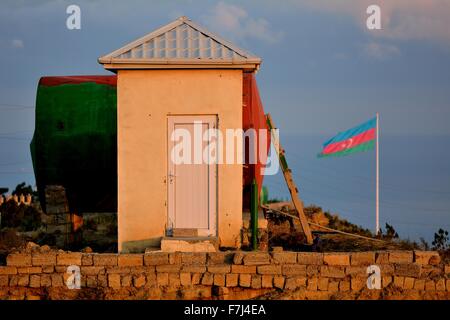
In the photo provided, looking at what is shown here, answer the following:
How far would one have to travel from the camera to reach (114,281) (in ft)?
45.7

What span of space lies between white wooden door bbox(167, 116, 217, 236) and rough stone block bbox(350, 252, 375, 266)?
122 inches

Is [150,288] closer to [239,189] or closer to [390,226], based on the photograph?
[239,189]

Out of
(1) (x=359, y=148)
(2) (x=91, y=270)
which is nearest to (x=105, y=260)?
(2) (x=91, y=270)

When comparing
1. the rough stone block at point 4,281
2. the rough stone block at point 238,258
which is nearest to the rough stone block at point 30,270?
the rough stone block at point 4,281

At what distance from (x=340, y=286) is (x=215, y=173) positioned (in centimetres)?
359

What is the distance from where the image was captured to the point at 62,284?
46.0 feet

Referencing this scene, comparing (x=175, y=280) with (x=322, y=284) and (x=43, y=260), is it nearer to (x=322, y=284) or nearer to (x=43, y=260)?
(x=43, y=260)

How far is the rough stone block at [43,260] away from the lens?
14180 millimetres

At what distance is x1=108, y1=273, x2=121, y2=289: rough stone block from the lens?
548 inches

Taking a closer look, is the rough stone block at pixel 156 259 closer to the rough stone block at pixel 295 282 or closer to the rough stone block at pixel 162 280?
the rough stone block at pixel 162 280

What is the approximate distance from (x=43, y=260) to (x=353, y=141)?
39.5 feet

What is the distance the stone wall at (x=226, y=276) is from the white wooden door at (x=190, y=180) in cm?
176
